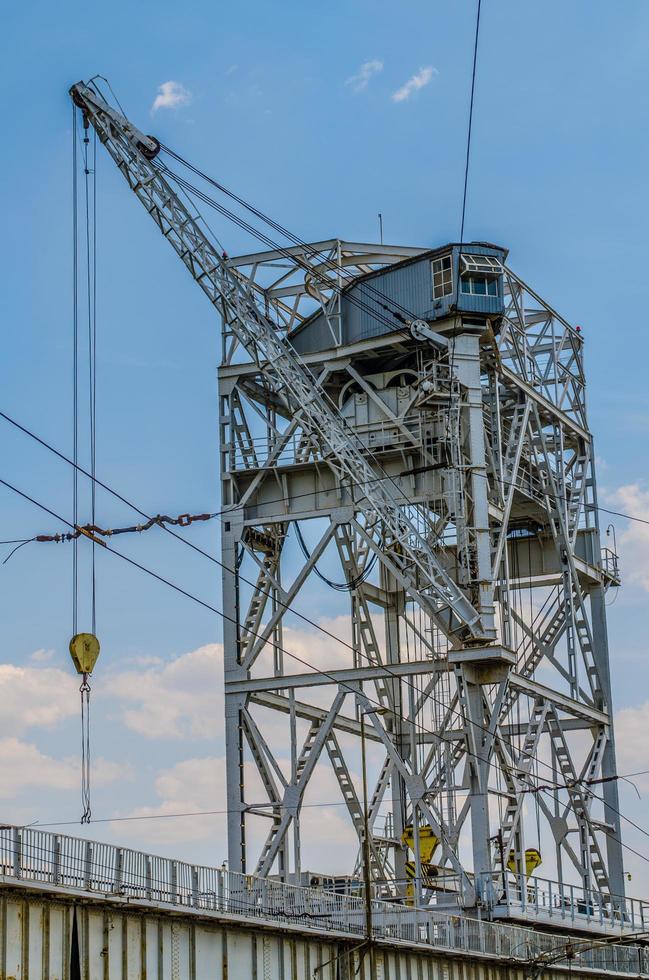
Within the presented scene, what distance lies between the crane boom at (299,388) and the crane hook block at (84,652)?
77.2 feet

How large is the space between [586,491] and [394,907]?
3366cm

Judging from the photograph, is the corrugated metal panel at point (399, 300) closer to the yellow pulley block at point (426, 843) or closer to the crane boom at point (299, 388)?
the crane boom at point (299, 388)

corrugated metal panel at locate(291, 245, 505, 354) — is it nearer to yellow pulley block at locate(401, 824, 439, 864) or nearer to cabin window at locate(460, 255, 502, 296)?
cabin window at locate(460, 255, 502, 296)

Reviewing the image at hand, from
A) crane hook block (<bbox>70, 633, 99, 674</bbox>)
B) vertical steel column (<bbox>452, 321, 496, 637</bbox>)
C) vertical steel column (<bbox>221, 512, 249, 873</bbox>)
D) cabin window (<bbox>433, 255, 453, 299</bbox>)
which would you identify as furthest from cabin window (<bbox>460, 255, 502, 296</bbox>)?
crane hook block (<bbox>70, 633, 99, 674</bbox>)

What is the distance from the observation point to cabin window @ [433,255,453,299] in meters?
75.7

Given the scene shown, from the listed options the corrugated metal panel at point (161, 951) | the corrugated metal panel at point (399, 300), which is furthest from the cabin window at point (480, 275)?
the corrugated metal panel at point (161, 951)

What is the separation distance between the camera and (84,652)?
49344 mm

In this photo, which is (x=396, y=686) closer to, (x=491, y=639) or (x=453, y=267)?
(x=491, y=639)

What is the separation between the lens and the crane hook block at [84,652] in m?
49.2

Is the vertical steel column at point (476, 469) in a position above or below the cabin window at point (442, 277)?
below

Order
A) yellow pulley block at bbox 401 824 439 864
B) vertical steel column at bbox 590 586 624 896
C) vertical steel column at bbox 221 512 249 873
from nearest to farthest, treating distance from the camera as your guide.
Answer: yellow pulley block at bbox 401 824 439 864, vertical steel column at bbox 221 512 249 873, vertical steel column at bbox 590 586 624 896

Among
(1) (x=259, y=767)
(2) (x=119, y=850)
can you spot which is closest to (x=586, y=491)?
(1) (x=259, y=767)

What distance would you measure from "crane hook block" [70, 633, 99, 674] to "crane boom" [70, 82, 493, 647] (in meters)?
23.5

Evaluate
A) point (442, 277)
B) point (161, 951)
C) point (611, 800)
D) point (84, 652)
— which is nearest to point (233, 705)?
point (611, 800)
